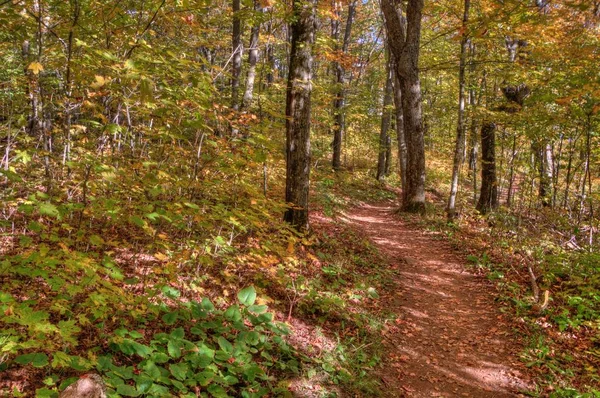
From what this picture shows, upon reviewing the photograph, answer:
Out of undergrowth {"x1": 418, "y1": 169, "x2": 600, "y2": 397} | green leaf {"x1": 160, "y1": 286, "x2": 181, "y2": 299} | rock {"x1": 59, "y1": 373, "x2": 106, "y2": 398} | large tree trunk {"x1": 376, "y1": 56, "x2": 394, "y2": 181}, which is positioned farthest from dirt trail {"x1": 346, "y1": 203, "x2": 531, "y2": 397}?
large tree trunk {"x1": 376, "y1": 56, "x2": 394, "y2": 181}

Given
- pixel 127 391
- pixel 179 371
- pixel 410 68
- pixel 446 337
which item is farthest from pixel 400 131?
pixel 127 391

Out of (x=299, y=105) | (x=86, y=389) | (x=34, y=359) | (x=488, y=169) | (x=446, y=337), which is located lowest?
(x=446, y=337)

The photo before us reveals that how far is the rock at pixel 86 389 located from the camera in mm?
2262

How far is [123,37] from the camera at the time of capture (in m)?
5.18

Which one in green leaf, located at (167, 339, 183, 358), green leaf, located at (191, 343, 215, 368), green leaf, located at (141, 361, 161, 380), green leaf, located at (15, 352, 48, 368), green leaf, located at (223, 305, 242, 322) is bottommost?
green leaf, located at (191, 343, 215, 368)

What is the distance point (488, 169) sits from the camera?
1263cm

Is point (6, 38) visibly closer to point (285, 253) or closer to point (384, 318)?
point (285, 253)

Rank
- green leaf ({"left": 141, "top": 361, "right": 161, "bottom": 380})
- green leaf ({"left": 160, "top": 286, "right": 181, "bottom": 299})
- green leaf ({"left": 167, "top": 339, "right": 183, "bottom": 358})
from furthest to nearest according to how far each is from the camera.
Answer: green leaf ({"left": 160, "top": 286, "right": 181, "bottom": 299}) < green leaf ({"left": 167, "top": 339, "right": 183, "bottom": 358}) < green leaf ({"left": 141, "top": 361, "right": 161, "bottom": 380})

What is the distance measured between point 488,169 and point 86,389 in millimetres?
13122

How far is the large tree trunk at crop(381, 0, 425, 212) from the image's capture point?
10812mm

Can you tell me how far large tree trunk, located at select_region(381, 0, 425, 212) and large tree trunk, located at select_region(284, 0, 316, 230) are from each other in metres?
5.48

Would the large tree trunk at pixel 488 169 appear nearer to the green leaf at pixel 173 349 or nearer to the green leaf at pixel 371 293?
the green leaf at pixel 371 293

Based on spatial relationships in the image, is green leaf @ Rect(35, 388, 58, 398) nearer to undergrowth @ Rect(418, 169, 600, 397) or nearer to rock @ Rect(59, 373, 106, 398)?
rock @ Rect(59, 373, 106, 398)

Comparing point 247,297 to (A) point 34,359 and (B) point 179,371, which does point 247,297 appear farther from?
(A) point 34,359
